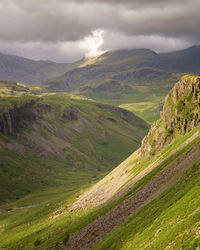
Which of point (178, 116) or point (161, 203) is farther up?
point (178, 116)

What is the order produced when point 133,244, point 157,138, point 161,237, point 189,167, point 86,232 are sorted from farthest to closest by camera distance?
point 157,138, point 86,232, point 189,167, point 133,244, point 161,237

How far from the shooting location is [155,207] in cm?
5681

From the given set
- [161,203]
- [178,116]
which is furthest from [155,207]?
[178,116]

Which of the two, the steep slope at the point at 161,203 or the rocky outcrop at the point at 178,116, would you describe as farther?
the rocky outcrop at the point at 178,116

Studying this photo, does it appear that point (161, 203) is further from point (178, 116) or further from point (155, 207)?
point (178, 116)

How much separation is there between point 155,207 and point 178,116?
61.2 meters

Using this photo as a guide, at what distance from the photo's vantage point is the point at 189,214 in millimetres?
41719

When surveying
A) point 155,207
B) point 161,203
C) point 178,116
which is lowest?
point 155,207

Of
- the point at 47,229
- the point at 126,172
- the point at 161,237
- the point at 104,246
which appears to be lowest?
the point at 47,229

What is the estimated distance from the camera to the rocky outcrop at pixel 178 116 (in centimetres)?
10312

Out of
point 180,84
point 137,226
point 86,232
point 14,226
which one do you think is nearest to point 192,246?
point 137,226

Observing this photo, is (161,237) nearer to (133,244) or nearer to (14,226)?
(133,244)

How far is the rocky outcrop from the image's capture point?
10312 cm

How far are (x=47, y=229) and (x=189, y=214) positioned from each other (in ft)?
236
